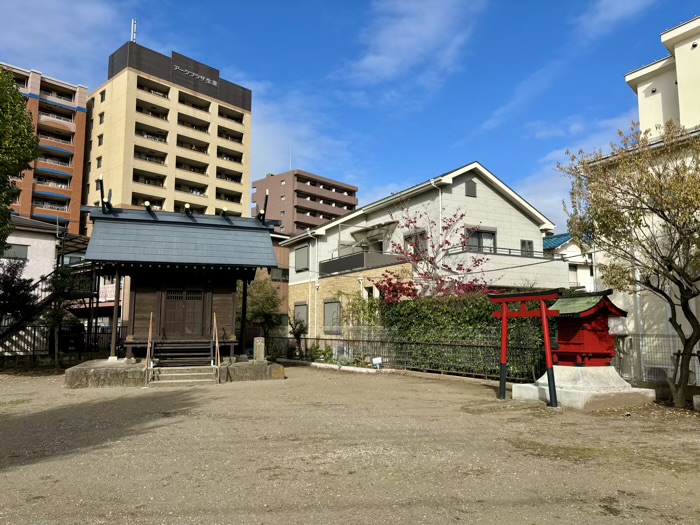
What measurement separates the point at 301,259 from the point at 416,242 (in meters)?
8.99

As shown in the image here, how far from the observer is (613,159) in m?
10.6

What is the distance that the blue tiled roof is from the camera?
30616 millimetres

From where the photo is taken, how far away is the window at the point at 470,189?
77.2 ft

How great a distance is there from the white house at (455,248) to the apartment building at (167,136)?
26577mm

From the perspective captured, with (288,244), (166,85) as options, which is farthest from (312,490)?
(166,85)

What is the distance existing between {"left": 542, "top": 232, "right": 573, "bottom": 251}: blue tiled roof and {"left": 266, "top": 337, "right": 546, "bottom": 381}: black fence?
16.0m

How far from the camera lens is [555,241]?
31.5 meters

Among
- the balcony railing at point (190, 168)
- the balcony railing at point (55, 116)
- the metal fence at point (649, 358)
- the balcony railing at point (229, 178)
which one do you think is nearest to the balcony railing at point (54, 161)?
the balcony railing at point (55, 116)

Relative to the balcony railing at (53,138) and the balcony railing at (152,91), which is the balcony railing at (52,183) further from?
the balcony railing at (152,91)

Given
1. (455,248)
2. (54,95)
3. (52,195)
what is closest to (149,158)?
(52,195)

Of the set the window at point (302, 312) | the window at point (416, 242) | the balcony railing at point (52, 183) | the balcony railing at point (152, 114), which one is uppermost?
the balcony railing at point (152, 114)

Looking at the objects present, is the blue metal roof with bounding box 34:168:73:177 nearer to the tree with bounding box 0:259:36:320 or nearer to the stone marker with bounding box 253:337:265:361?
the tree with bounding box 0:259:36:320

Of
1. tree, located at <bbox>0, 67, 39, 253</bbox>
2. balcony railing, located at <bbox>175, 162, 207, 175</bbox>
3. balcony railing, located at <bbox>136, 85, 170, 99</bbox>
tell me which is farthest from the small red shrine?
balcony railing, located at <bbox>136, 85, 170, 99</bbox>

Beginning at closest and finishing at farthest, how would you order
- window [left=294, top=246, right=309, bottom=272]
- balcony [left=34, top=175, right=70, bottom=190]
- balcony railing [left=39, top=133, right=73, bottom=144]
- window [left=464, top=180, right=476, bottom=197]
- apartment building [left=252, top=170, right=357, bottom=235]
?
window [left=464, top=180, right=476, bottom=197]
window [left=294, top=246, right=309, bottom=272]
balcony [left=34, top=175, right=70, bottom=190]
balcony railing [left=39, top=133, right=73, bottom=144]
apartment building [left=252, top=170, right=357, bottom=235]
